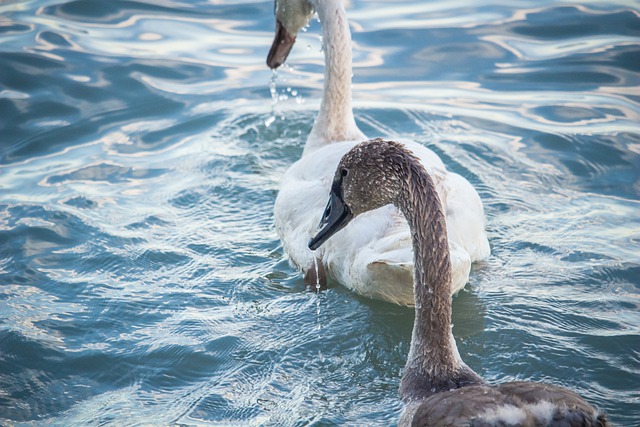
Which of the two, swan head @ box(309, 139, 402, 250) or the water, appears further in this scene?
the water

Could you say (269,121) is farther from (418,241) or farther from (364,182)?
(418,241)

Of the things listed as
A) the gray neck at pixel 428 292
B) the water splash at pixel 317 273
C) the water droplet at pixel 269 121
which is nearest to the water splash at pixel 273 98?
the water droplet at pixel 269 121

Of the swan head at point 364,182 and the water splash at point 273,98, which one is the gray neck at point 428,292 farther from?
the water splash at point 273,98

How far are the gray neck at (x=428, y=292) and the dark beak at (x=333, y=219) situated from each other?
1.99 ft

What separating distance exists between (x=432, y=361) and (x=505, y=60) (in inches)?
263

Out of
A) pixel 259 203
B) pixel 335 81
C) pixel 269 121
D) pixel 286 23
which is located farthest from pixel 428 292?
pixel 269 121

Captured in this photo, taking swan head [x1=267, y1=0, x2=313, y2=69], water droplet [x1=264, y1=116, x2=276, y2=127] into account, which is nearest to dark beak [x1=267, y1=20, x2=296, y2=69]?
swan head [x1=267, y1=0, x2=313, y2=69]

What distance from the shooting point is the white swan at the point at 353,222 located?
5645mm

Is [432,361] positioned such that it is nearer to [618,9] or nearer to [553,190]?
[553,190]

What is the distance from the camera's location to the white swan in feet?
18.5

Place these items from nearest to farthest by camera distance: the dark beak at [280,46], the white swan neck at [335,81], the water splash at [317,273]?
the water splash at [317,273] → the white swan neck at [335,81] → the dark beak at [280,46]

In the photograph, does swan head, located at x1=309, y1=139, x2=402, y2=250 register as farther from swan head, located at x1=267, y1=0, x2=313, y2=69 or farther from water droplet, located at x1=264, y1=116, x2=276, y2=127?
water droplet, located at x1=264, y1=116, x2=276, y2=127

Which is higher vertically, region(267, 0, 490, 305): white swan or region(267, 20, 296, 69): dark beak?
region(267, 20, 296, 69): dark beak

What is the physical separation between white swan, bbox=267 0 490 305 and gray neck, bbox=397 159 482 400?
41 centimetres
